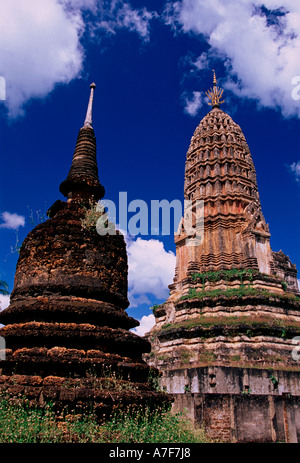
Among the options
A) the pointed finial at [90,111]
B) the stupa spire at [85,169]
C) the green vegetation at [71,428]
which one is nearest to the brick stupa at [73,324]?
the green vegetation at [71,428]

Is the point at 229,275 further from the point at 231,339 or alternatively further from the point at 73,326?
the point at 73,326

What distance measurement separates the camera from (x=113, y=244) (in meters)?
8.70

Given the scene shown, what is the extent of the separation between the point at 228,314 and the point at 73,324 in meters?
14.2

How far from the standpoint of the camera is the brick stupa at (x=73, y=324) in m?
6.13

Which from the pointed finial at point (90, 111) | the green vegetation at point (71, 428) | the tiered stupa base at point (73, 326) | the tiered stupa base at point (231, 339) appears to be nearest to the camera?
the green vegetation at point (71, 428)

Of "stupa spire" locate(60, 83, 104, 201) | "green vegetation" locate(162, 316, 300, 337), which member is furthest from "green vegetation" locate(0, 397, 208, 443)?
"green vegetation" locate(162, 316, 300, 337)

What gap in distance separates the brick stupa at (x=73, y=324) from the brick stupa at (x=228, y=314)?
3713mm

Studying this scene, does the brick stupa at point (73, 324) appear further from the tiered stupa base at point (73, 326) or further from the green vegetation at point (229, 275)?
the green vegetation at point (229, 275)

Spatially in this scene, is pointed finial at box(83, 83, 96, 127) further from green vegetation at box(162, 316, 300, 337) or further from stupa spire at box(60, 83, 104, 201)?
green vegetation at box(162, 316, 300, 337)

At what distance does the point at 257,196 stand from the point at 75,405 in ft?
77.8

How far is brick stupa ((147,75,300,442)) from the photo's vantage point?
983 centimetres

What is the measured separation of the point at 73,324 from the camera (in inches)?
273

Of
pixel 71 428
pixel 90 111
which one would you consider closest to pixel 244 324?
pixel 90 111

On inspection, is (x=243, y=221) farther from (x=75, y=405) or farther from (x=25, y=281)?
(x=75, y=405)
